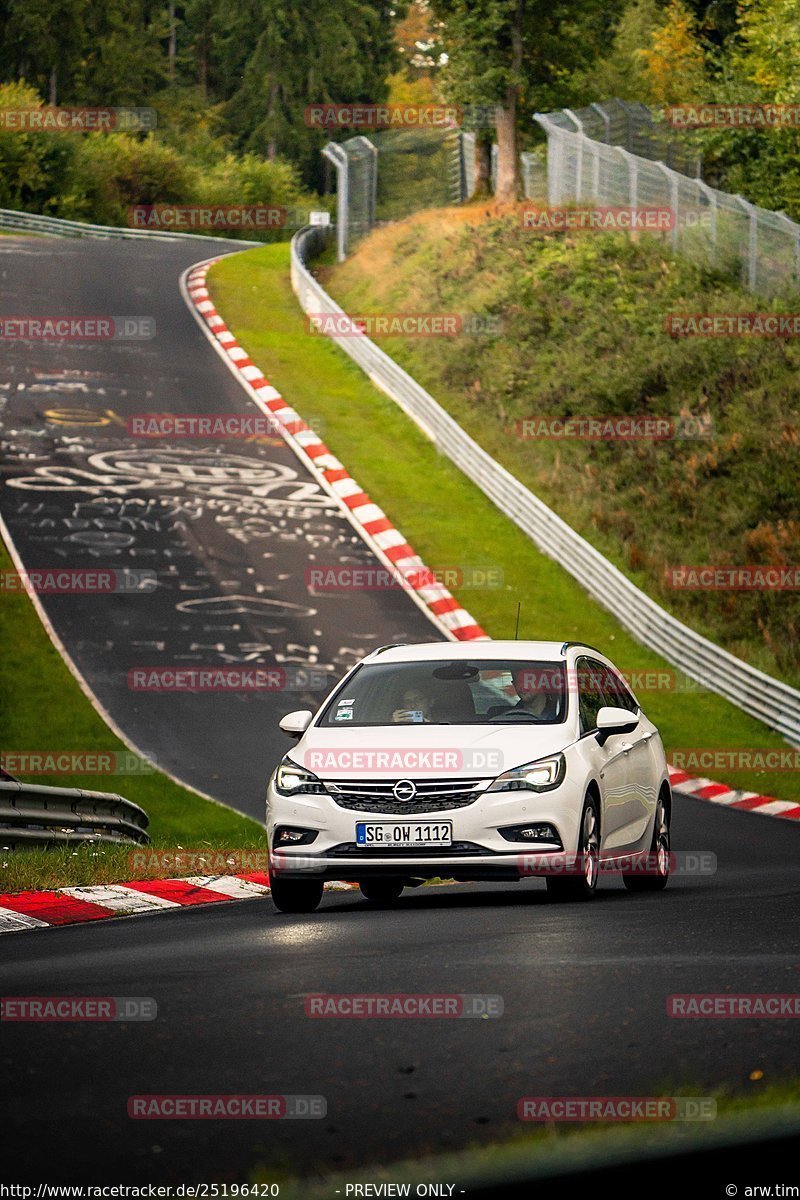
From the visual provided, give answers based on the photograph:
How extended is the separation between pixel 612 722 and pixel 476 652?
3.66ft

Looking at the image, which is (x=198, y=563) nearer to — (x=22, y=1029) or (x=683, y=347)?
(x=683, y=347)

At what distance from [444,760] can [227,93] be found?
4284 inches

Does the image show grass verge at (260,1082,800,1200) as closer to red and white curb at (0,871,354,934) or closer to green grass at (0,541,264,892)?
red and white curb at (0,871,354,934)

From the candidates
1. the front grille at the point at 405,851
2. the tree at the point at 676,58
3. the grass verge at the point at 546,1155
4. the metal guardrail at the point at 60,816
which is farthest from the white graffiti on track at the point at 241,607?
the tree at the point at 676,58

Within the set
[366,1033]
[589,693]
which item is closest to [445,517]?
[589,693]

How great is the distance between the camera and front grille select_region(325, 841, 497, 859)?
33.7 ft

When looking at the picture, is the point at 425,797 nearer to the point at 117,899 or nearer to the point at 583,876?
the point at 583,876

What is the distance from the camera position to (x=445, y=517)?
29.8m

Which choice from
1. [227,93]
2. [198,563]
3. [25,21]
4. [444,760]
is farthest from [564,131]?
[227,93]

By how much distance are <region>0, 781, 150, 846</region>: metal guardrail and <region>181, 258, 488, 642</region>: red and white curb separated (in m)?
9.64

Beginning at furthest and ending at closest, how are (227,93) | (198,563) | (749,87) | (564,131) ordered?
(227,93)
(749,87)
(564,131)
(198,563)

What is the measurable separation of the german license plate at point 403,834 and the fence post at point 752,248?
27.8m

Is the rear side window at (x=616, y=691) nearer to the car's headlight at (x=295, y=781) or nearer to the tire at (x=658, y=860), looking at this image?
the tire at (x=658, y=860)

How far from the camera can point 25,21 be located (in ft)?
308
